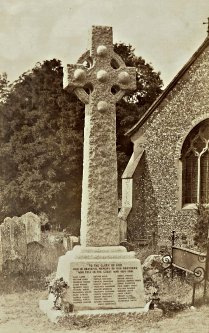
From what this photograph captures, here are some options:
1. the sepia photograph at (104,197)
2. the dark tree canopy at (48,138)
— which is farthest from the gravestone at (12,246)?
the dark tree canopy at (48,138)

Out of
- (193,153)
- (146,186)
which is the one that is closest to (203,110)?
(193,153)

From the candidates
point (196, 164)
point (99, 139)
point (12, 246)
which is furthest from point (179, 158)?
point (99, 139)

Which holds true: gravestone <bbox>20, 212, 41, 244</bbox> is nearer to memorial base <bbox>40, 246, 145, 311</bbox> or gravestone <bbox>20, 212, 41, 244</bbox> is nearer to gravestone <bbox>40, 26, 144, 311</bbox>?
gravestone <bbox>40, 26, 144, 311</bbox>

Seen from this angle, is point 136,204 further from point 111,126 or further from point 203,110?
point 111,126

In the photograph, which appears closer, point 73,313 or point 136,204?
point 73,313

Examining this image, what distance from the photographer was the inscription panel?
7766 millimetres

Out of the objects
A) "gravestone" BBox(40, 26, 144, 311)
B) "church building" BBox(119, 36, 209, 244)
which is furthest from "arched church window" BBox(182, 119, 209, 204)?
"gravestone" BBox(40, 26, 144, 311)

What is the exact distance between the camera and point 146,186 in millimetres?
18984

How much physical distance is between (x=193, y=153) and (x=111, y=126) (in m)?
10.8

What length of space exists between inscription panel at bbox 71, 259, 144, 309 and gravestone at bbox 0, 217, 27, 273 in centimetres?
406

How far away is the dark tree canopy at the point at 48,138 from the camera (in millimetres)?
26844

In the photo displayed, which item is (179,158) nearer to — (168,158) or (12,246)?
(168,158)

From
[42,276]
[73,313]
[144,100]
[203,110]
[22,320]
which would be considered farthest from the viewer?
[144,100]

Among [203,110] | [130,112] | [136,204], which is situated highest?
[130,112]
